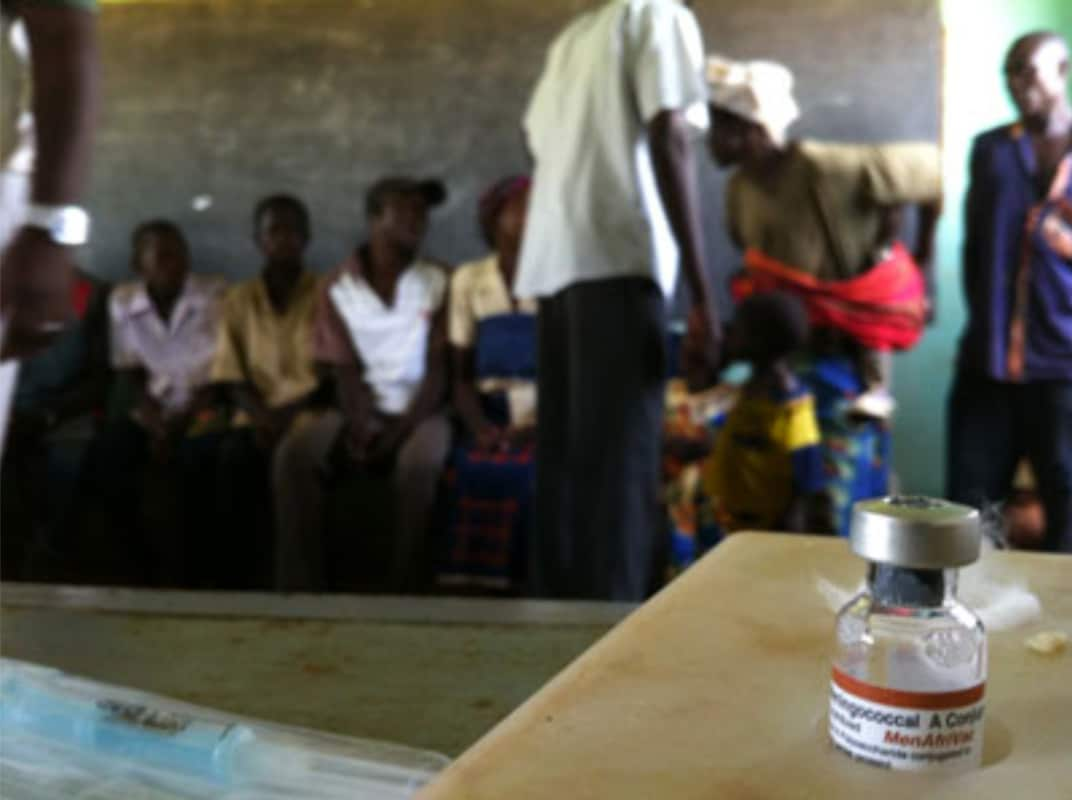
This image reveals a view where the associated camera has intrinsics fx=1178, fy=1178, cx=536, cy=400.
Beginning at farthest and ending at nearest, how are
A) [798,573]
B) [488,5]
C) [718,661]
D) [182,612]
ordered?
1. [488,5]
2. [182,612]
3. [798,573]
4. [718,661]

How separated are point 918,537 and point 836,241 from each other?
55.5 inches

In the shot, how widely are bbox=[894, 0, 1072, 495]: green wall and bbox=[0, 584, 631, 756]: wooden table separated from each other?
822 mm

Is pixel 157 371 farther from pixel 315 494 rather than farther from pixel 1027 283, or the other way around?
pixel 1027 283

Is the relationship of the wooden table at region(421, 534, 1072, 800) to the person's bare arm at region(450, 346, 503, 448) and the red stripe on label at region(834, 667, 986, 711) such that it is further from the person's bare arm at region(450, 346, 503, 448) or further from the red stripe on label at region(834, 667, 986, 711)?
the person's bare arm at region(450, 346, 503, 448)

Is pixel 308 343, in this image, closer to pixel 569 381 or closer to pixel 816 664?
pixel 569 381

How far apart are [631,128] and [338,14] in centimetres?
55

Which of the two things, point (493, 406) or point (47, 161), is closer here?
point (47, 161)

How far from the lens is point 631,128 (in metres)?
1.64

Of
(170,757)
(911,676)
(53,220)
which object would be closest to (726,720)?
(911,676)

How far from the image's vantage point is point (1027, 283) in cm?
155

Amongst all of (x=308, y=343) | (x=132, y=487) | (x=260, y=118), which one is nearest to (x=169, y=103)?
(x=260, y=118)

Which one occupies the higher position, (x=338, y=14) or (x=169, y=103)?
(x=338, y=14)

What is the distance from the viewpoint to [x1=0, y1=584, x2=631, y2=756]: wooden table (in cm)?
79

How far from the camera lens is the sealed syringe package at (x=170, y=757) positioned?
0.57 metres
